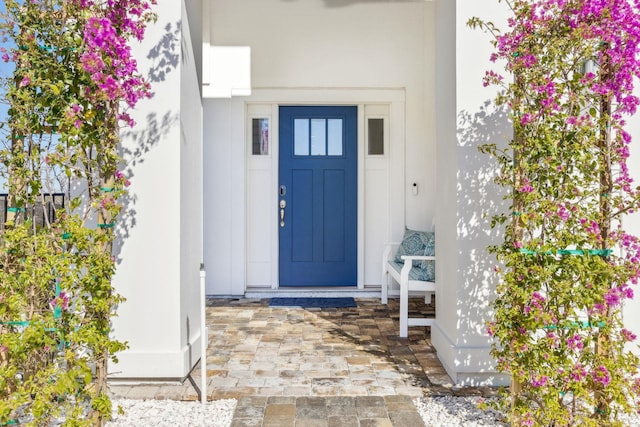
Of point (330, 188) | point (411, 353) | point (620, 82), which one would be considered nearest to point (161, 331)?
point (411, 353)

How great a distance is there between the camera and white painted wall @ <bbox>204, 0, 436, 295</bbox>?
16.5ft

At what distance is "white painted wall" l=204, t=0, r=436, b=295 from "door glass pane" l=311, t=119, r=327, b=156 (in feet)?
0.87

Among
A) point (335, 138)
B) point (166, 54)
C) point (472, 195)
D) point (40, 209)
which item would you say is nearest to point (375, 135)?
point (335, 138)

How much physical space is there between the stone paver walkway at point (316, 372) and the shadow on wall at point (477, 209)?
1.51 feet

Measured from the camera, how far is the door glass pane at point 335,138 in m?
5.32

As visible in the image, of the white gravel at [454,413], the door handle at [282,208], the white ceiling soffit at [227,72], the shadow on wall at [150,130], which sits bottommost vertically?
the white gravel at [454,413]

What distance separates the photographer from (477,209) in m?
2.72

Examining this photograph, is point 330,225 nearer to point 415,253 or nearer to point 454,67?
point 415,253

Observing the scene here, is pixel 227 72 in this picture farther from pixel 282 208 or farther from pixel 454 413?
pixel 454 413

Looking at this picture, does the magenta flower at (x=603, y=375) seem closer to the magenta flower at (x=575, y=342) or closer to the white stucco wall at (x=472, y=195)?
the magenta flower at (x=575, y=342)

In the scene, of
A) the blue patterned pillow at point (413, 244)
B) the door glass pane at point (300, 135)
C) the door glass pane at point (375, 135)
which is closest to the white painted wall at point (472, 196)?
the blue patterned pillow at point (413, 244)

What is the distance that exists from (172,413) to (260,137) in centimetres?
344

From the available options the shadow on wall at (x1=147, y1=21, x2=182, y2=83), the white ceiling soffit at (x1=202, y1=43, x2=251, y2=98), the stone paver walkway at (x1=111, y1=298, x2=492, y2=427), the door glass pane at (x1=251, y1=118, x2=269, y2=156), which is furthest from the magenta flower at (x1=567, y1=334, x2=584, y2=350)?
the white ceiling soffit at (x1=202, y1=43, x2=251, y2=98)

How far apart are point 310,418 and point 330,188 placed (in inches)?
128
